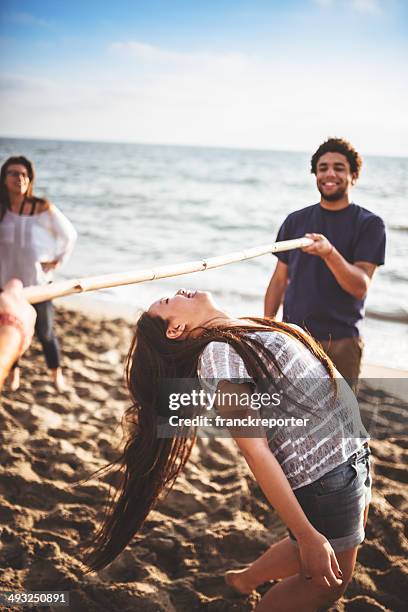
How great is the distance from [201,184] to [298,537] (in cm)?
2639

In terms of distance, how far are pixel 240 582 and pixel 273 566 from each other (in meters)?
0.27

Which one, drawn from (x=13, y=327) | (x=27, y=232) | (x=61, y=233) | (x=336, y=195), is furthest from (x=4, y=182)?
(x=13, y=327)

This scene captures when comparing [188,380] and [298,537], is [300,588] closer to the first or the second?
[298,537]

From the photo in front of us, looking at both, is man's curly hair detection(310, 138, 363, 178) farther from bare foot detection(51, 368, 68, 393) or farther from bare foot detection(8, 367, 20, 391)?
bare foot detection(8, 367, 20, 391)

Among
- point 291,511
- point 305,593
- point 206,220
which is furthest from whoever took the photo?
point 206,220

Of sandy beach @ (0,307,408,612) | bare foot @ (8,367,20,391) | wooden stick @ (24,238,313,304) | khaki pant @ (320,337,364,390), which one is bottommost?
sandy beach @ (0,307,408,612)

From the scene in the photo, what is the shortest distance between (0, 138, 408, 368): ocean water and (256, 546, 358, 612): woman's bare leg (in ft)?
12.9

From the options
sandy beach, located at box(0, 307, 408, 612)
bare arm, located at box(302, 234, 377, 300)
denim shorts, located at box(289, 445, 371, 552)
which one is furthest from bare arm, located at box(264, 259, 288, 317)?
denim shorts, located at box(289, 445, 371, 552)

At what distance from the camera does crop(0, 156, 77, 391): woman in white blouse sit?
394 centimetres

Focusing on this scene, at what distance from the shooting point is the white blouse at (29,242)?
3963mm

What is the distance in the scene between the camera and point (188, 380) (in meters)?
1.85

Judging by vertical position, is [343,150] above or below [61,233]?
above

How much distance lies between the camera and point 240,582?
2.25 metres

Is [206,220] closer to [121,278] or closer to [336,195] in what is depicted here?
[336,195]
